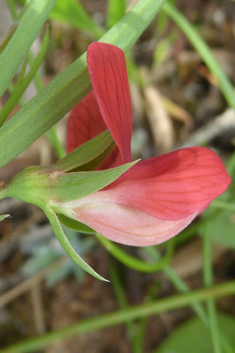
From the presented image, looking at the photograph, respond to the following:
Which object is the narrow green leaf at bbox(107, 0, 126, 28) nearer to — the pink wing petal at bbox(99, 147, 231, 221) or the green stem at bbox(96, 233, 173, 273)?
the green stem at bbox(96, 233, 173, 273)

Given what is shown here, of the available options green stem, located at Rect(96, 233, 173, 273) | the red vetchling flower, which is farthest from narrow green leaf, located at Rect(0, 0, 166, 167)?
green stem, located at Rect(96, 233, 173, 273)

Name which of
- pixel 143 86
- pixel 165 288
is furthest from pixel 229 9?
pixel 165 288

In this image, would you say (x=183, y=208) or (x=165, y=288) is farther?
(x=165, y=288)

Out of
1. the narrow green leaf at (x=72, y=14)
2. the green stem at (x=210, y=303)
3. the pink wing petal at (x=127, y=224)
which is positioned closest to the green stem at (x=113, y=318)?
the green stem at (x=210, y=303)

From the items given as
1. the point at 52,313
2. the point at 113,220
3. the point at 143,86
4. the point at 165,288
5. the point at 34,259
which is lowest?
the point at 165,288

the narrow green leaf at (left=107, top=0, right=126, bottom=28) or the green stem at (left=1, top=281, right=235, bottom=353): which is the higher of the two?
the narrow green leaf at (left=107, top=0, right=126, bottom=28)

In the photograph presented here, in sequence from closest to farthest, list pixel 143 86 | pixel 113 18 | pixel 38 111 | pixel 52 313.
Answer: pixel 38 111 < pixel 113 18 < pixel 52 313 < pixel 143 86

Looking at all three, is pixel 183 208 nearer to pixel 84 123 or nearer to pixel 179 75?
pixel 84 123
